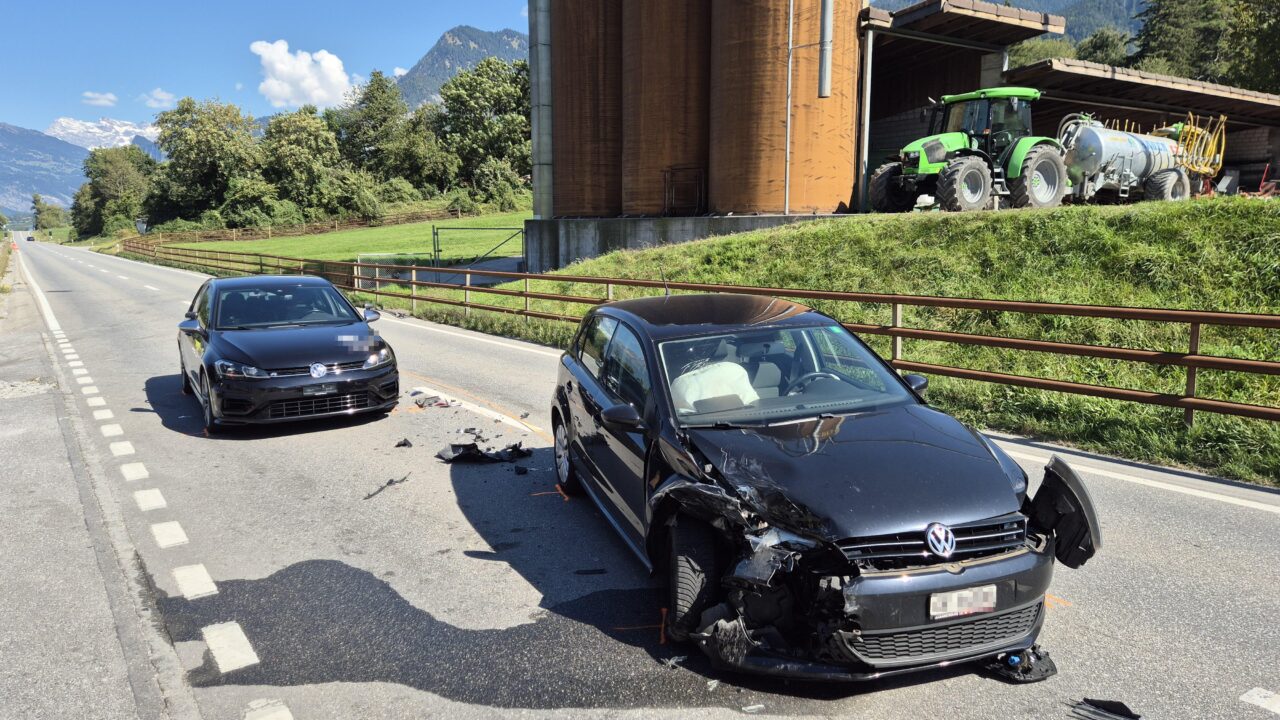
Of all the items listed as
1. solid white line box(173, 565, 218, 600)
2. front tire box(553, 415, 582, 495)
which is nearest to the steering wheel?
front tire box(553, 415, 582, 495)

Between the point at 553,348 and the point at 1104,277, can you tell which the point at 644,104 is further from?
the point at 1104,277

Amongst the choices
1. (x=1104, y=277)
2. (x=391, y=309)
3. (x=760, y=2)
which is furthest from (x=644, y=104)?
(x=1104, y=277)

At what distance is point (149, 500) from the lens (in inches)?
247

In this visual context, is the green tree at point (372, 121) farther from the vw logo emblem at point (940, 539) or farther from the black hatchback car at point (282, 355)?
the vw logo emblem at point (940, 539)

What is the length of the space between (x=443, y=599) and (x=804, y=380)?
2.33 m

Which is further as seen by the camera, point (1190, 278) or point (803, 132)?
point (803, 132)

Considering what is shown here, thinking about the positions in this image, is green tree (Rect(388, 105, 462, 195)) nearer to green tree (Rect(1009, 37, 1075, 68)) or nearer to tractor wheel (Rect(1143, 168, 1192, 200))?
green tree (Rect(1009, 37, 1075, 68))

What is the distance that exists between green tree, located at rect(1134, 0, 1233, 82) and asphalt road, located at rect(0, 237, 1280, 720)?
72455 mm

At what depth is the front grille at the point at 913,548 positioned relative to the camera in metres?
3.19

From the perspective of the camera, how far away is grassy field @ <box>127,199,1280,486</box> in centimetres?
753

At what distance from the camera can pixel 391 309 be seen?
20.8 meters

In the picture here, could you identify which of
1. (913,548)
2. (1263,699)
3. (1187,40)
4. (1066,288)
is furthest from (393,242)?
(1187,40)

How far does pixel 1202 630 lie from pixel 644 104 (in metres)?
22.1

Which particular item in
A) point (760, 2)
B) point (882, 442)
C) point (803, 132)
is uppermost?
point (760, 2)
